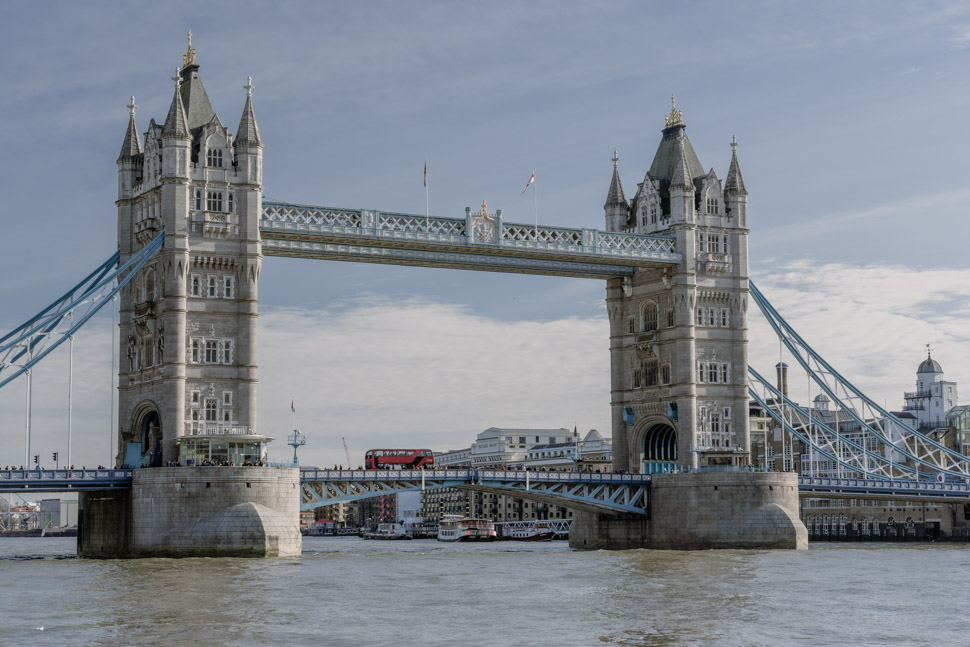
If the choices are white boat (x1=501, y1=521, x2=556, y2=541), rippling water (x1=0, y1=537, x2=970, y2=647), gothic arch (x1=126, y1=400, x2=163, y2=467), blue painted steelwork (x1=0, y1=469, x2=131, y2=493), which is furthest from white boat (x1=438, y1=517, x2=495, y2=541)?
blue painted steelwork (x1=0, y1=469, x2=131, y2=493)

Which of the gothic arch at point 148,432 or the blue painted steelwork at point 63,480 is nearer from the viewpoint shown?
the blue painted steelwork at point 63,480

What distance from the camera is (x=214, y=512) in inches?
2847

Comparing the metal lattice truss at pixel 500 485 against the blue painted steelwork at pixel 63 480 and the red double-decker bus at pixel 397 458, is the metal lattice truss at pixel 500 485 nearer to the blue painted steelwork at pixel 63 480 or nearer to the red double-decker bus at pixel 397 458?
the red double-decker bus at pixel 397 458

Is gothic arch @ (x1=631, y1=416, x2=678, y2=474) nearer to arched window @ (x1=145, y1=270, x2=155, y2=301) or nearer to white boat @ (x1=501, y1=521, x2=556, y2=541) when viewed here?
arched window @ (x1=145, y1=270, x2=155, y2=301)

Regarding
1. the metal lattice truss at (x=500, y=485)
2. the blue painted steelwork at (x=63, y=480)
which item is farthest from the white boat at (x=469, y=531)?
the blue painted steelwork at (x=63, y=480)

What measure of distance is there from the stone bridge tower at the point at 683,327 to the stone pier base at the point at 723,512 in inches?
114

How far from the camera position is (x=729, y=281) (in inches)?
3762

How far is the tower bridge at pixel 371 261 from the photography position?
75.2m

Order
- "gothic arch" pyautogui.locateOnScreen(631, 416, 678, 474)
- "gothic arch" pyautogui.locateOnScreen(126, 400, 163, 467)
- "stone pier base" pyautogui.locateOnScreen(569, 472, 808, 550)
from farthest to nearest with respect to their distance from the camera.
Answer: "gothic arch" pyautogui.locateOnScreen(631, 416, 678, 474), "stone pier base" pyautogui.locateOnScreen(569, 472, 808, 550), "gothic arch" pyautogui.locateOnScreen(126, 400, 163, 467)

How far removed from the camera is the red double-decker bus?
95.7 m

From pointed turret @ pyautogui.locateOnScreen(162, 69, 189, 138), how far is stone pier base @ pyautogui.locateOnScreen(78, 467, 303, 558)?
18.3 meters

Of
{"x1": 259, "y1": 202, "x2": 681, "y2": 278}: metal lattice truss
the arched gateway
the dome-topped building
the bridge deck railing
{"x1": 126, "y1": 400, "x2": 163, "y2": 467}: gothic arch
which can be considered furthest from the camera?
the dome-topped building

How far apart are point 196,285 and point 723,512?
34.7 metres

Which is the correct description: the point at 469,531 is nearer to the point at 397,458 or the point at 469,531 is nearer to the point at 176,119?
the point at 397,458
